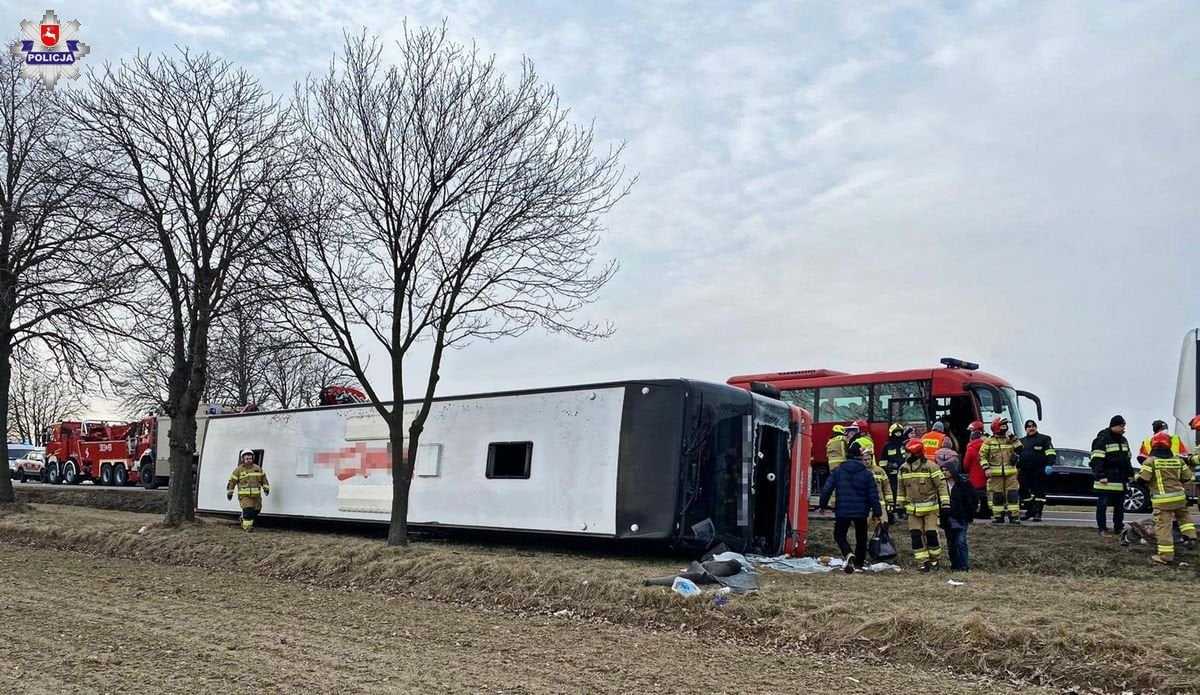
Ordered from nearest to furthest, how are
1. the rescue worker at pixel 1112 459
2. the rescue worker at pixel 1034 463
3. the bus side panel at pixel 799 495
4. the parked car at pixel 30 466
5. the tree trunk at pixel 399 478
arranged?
the rescue worker at pixel 1112 459 < the bus side panel at pixel 799 495 < the tree trunk at pixel 399 478 < the rescue worker at pixel 1034 463 < the parked car at pixel 30 466

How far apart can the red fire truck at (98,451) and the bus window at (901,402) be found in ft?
78.8

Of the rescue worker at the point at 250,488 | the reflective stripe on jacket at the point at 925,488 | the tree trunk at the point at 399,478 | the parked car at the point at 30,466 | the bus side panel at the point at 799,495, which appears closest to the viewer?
the reflective stripe on jacket at the point at 925,488

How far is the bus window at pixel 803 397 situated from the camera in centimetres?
2503

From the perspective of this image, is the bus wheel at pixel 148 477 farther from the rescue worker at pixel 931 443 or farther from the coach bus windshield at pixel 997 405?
the rescue worker at pixel 931 443

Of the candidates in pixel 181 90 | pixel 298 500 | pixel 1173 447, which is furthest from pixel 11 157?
pixel 1173 447

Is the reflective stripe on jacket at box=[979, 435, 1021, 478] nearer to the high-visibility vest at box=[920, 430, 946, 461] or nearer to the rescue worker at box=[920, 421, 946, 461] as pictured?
the rescue worker at box=[920, 421, 946, 461]

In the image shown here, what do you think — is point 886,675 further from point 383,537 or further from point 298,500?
point 298,500

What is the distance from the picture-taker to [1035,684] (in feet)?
24.3

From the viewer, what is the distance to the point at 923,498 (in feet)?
40.2

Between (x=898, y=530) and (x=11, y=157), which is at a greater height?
(x=11, y=157)

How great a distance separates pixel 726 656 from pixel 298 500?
464 inches

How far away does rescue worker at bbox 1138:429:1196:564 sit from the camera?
1245 cm

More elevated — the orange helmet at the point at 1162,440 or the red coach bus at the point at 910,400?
the red coach bus at the point at 910,400

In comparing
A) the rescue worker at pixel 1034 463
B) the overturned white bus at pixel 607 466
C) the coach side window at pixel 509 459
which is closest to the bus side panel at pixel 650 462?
the overturned white bus at pixel 607 466
